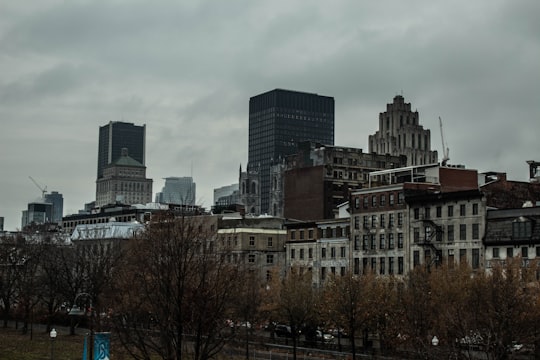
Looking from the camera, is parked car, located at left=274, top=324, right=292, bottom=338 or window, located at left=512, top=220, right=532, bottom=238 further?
parked car, located at left=274, top=324, right=292, bottom=338

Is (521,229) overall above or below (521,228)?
below

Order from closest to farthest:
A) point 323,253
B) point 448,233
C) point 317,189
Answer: point 448,233 → point 323,253 → point 317,189

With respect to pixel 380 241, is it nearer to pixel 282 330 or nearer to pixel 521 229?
pixel 282 330

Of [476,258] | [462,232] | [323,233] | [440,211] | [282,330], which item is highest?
[440,211]

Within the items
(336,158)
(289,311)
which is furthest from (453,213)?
(336,158)

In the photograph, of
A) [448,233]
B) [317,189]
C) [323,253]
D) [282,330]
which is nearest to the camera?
[448,233]

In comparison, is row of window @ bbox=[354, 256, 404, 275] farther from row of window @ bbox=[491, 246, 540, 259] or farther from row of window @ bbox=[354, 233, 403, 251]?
row of window @ bbox=[491, 246, 540, 259]

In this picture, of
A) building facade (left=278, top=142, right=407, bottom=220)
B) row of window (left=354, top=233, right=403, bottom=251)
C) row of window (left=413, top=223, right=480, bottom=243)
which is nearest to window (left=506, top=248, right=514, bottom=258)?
row of window (left=413, top=223, right=480, bottom=243)

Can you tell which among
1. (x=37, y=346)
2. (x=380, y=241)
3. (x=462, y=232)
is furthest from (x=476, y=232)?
(x=37, y=346)

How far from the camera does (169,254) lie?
159 ft

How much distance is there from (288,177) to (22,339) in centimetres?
7667

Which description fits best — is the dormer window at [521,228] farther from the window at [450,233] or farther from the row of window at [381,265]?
the row of window at [381,265]

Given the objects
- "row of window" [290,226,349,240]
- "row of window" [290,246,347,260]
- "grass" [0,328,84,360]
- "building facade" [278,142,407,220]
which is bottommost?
"grass" [0,328,84,360]

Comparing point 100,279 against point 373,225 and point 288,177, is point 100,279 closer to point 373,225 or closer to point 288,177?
point 373,225
